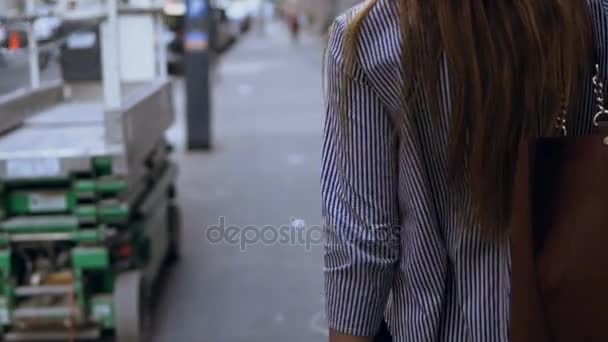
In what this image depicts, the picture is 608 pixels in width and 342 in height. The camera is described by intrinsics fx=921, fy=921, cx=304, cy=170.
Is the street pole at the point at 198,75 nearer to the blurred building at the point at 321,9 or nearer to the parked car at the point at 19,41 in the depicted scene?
the parked car at the point at 19,41

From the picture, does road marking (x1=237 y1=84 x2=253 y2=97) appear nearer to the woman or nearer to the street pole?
the street pole

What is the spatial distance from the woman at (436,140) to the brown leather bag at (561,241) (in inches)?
4.0

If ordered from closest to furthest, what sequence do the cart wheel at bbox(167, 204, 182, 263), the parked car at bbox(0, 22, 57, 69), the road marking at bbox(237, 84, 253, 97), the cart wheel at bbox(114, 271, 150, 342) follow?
1. the cart wheel at bbox(114, 271, 150, 342)
2. the parked car at bbox(0, 22, 57, 69)
3. the cart wheel at bbox(167, 204, 182, 263)
4. the road marking at bbox(237, 84, 253, 97)

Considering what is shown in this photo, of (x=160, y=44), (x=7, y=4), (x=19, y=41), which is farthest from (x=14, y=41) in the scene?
(x=160, y=44)

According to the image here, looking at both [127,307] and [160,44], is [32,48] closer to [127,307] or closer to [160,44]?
[160,44]

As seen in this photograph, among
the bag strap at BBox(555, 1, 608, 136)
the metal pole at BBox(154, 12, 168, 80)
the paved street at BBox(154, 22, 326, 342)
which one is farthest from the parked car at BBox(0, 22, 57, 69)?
the bag strap at BBox(555, 1, 608, 136)

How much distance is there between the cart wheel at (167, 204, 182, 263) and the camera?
6.91 m

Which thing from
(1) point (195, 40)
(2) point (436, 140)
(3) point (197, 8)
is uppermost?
(3) point (197, 8)

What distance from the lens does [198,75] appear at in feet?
41.1

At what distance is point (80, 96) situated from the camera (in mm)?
7391

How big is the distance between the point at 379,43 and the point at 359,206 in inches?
11.4

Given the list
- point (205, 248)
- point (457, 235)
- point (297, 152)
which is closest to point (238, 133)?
point (297, 152)

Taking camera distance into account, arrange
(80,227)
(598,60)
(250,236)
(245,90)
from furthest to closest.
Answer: (245,90)
(250,236)
(80,227)
(598,60)

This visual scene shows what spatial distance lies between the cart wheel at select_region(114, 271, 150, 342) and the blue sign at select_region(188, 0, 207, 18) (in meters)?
8.00
